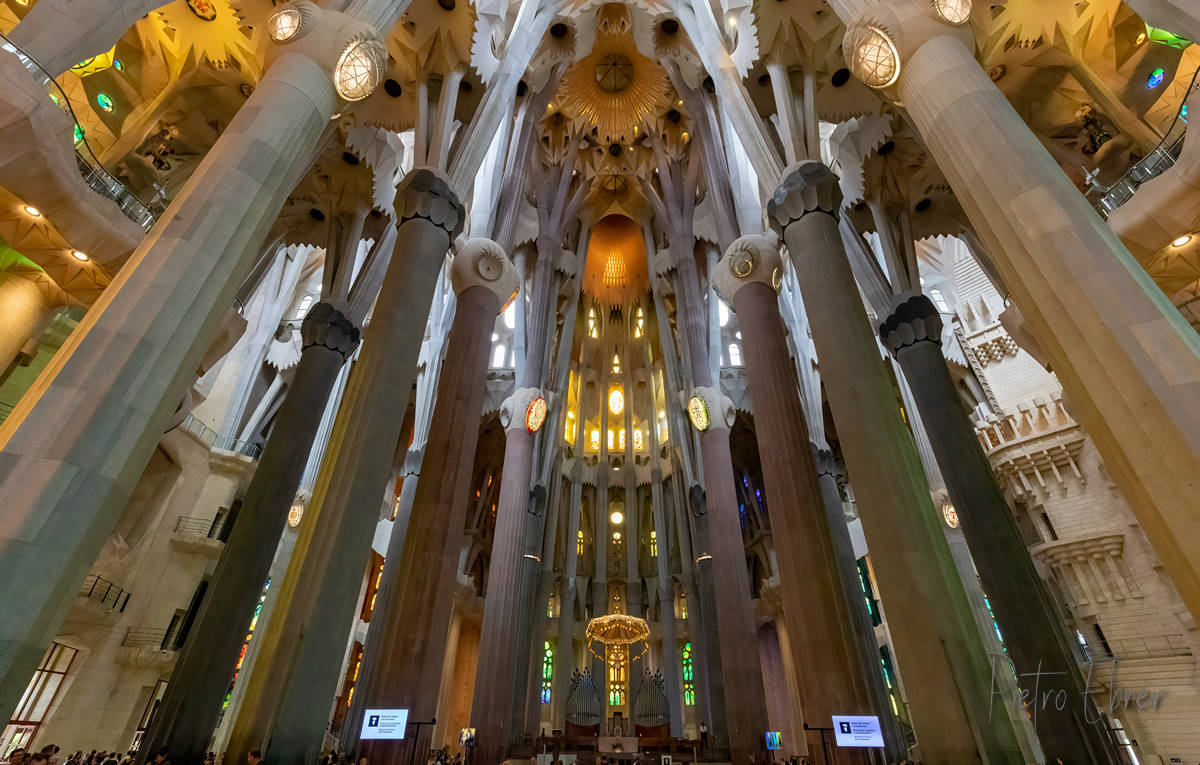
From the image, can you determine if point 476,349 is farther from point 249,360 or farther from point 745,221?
point 249,360

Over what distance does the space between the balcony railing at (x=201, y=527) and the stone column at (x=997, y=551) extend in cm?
1900

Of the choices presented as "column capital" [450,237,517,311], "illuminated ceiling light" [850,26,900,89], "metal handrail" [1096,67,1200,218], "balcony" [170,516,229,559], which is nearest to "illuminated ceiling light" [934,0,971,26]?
"illuminated ceiling light" [850,26,900,89]

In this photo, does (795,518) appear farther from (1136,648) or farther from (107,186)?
(107,186)

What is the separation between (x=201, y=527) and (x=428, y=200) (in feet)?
43.6

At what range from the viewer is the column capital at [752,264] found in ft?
40.1

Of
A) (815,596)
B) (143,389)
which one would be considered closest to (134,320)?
(143,389)

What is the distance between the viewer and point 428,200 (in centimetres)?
921

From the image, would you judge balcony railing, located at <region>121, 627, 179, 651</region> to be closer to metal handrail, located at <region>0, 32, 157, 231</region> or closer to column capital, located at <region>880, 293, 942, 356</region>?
metal handrail, located at <region>0, 32, 157, 231</region>

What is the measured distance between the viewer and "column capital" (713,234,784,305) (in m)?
12.2

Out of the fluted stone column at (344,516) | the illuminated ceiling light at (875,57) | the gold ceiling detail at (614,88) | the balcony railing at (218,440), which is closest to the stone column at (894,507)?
the illuminated ceiling light at (875,57)

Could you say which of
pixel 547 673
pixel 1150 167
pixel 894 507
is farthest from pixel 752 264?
pixel 547 673

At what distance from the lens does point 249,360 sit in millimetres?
18422

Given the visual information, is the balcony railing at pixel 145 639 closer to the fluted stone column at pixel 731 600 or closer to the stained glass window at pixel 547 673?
the stained glass window at pixel 547 673

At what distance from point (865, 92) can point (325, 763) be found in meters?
14.9
